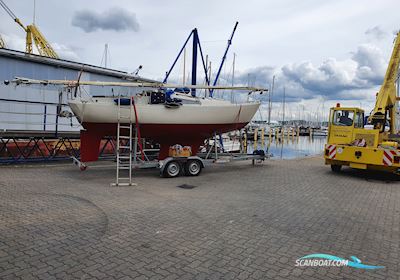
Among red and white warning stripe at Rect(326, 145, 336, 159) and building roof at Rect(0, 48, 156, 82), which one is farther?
building roof at Rect(0, 48, 156, 82)

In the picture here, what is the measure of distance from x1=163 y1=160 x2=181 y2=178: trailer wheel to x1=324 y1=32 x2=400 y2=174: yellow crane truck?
618 cm

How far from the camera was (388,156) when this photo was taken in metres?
10.2

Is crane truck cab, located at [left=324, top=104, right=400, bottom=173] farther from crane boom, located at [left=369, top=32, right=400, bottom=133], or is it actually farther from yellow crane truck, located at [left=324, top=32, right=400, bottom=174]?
crane boom, located at [left=369, top=32, right=400, bottom=133]

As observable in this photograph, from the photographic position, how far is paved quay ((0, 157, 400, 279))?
361 cm

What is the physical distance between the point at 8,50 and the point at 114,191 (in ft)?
35.3

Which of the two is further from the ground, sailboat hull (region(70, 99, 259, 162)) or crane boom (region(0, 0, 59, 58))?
crane boom (region(0, 0, 59, 58))

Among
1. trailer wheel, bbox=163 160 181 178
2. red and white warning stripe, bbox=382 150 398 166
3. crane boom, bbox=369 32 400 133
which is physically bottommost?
trailer wheel, bbox=163 160 181 178

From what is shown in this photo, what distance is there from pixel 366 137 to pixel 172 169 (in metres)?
7.66

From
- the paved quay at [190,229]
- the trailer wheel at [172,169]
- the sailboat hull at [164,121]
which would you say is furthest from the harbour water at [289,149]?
the paved quay at [190,229]

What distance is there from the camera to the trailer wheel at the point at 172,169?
31.9ft

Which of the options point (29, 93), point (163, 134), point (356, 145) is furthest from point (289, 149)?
point (29, 93)

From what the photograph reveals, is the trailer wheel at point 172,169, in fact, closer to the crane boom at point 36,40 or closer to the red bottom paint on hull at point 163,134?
the red bottom paint on hull at point 163,134

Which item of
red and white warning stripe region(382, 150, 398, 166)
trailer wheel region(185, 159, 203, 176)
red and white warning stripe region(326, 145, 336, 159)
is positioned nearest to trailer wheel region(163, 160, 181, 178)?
trailer wheel region(185, 159, 203, 176)

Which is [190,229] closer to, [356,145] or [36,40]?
[356,145]
